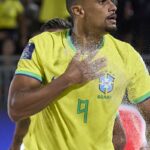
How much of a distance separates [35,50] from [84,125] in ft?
1.40

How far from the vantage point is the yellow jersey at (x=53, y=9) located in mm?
9141

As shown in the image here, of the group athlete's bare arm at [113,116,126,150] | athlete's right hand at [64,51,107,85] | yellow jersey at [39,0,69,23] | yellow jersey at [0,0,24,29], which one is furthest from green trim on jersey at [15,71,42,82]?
yellow jersey at [0,0,24,29]

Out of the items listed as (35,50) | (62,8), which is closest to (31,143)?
(35,50)

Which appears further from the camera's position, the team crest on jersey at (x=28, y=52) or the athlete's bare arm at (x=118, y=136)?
the athlete's bare arm at (x=118, y=136)

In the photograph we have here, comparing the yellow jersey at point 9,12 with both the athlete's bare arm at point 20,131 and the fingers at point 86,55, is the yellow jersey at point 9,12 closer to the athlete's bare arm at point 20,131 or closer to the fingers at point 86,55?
the athlete's bare arm at point 20,131

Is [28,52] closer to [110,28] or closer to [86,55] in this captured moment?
[86,55]

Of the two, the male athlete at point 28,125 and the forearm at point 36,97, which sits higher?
Answer: the forearm at point 36,97

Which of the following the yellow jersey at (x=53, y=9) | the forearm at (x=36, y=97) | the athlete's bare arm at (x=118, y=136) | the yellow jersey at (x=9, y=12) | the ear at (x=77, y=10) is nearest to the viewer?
the forearm at (x=36, y=97)

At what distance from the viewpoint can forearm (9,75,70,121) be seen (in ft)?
10.6

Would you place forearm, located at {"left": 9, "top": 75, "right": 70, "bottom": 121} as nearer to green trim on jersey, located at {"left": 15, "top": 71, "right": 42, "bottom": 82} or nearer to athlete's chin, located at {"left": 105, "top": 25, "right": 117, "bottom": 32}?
green trim on jersey, located at {"left": 15, "top": 71, "right": 42, "bottom": 82}

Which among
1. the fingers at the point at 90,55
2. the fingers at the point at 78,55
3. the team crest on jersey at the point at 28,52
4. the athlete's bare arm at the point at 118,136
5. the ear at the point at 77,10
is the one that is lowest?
the athlete's bare arm at the point at 118,136

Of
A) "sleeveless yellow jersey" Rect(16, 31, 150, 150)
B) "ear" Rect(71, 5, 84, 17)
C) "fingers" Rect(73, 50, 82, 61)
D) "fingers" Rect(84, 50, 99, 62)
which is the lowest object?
"sleeveless yellow jersey" Rect(16, 31, 150, 150)

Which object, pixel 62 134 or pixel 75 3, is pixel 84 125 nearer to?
pixel 62 134

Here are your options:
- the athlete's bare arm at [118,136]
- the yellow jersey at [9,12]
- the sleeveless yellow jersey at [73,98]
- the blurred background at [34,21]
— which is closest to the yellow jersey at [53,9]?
the blurred background at [34,21]
